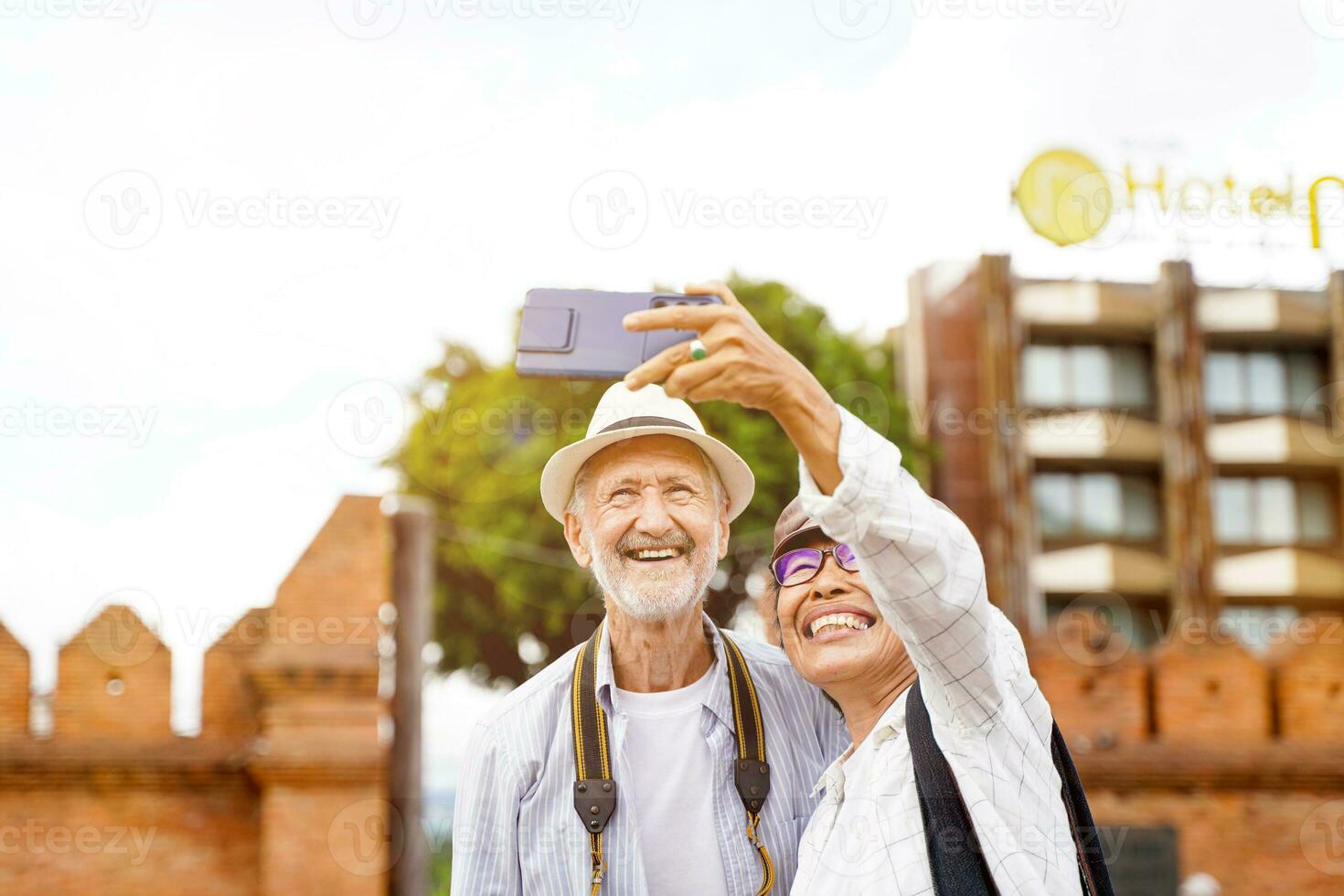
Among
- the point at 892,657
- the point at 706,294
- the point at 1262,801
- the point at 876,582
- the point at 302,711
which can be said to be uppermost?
the point at 706,294

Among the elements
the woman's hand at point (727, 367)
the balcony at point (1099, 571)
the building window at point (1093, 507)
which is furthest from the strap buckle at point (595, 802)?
the building window at point (1093, 507)

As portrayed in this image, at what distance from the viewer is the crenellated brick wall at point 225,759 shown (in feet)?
30.7

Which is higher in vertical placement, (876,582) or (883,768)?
(876,582)

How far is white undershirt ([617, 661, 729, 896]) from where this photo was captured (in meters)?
2.92

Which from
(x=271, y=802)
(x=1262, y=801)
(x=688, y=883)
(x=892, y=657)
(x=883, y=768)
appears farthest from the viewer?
(x=1262, y=801)

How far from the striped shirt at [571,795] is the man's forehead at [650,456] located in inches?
18.7

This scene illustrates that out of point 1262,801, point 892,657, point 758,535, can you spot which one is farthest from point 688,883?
point 758,535

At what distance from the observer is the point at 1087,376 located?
28.1 m

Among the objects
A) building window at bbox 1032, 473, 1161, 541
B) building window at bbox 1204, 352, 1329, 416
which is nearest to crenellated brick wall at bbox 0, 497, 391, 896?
building window at bbox 1032, 473, 1161, 541

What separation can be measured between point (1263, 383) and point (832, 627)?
29.1 meters

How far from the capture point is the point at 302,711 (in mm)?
9531

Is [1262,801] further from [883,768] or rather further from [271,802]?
[883,768]

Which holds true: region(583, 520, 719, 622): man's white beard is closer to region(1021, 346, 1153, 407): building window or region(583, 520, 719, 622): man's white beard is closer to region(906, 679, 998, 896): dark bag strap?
region(906, 679, 998, 896): dark bag strap

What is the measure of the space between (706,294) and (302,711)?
8343 millimetres
